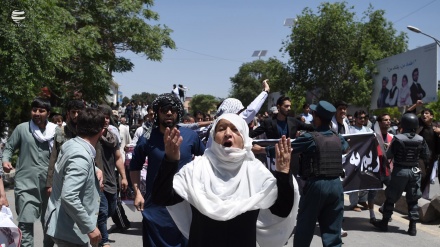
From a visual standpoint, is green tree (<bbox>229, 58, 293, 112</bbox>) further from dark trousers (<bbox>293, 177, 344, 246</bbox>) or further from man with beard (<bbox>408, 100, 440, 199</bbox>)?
dark trousers (<bbox>293, 177, 344, 246</bbox>)

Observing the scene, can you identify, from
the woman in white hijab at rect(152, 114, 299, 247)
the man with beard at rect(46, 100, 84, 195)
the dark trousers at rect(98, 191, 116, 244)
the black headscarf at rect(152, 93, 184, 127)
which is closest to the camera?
the woman in white hijab at rect(152, 114, 299, 247)

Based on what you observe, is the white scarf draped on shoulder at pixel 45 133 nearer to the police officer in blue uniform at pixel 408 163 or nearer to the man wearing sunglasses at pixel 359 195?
the police officer in blue uniform at pixel 408 163

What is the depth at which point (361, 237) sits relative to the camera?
8.19m

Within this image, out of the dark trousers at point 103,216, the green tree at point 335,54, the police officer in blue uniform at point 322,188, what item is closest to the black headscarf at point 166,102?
the police officer in blue uniform at point 322,188

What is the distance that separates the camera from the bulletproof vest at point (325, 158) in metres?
6.04

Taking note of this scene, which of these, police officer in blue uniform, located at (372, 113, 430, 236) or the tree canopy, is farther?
the tree canopy

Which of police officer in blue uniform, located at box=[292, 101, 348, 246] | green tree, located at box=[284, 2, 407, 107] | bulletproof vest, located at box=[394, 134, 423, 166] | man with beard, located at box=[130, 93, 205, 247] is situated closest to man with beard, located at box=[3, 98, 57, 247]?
man with beard, located at box=[130, 93, 205, 247]

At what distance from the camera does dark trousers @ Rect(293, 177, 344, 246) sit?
599 cm

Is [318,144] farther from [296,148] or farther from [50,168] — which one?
[50,168]

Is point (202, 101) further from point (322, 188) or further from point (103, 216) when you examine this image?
point (322, 188)

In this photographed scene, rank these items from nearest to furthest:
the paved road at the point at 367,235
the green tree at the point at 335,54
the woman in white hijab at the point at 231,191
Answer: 1. the woman in white hijab at the point at 231,191
2. the paved road at the point at 367,235
3. the green tree at the point at 335,54

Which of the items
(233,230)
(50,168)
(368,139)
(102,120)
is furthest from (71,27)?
(233,230)

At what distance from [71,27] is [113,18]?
1743mm

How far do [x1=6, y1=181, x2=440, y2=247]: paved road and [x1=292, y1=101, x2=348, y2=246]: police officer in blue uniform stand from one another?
1.67 metres
